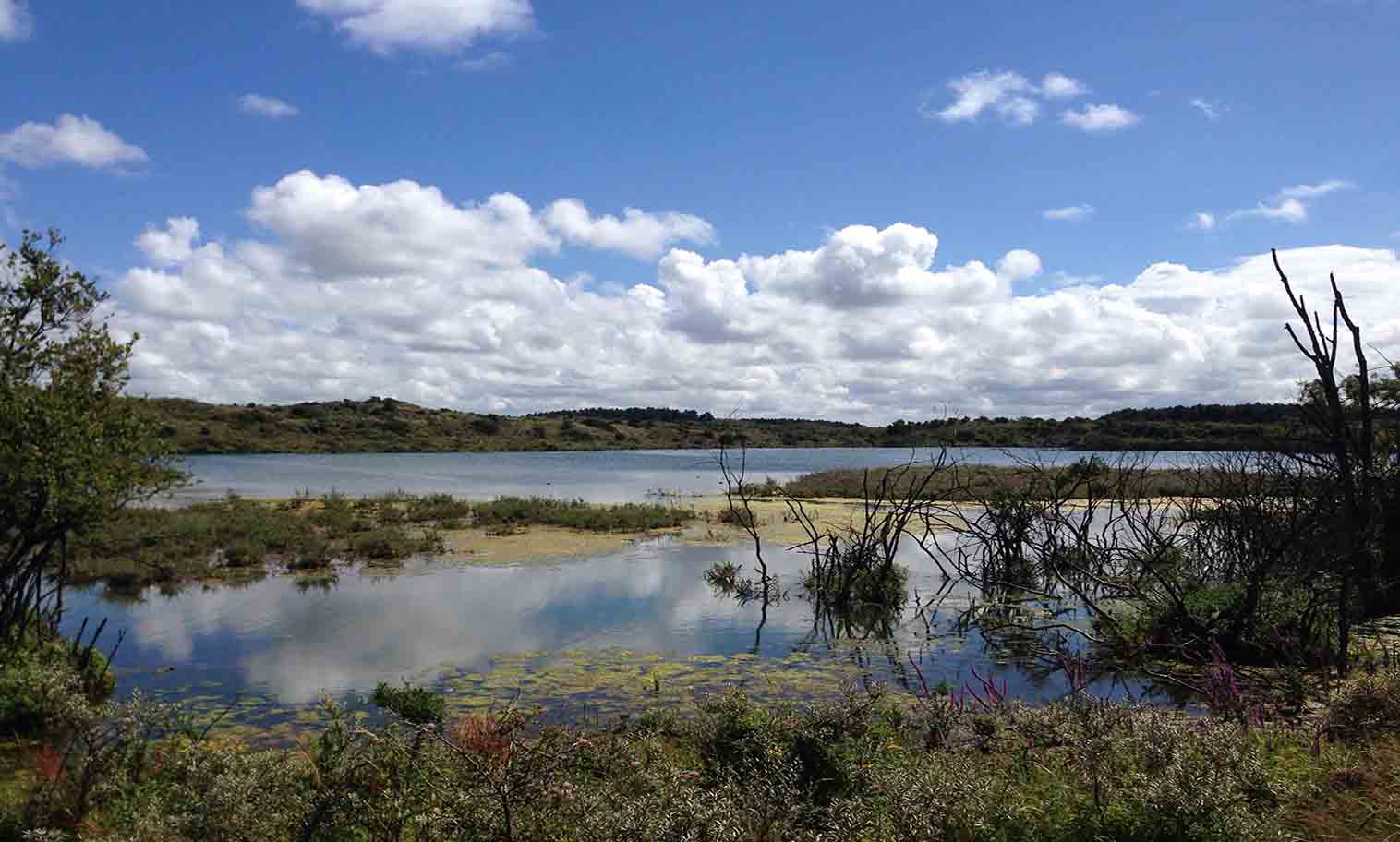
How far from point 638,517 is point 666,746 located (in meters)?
21.3

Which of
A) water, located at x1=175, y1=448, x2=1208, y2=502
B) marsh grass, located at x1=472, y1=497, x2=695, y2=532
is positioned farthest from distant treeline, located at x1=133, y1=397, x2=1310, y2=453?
marsh grass, located at x1=472, y1=497, x2=695, y2=532

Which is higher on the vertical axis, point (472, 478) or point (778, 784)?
point (778, 784)

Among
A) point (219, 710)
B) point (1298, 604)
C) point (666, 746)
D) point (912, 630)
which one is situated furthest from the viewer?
point (912, 630)

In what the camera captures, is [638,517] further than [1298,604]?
Yes

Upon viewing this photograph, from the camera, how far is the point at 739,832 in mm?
4961

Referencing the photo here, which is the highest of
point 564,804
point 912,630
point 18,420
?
point 18,420

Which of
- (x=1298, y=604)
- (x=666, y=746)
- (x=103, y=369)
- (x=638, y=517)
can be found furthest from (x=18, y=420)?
(x=638, y=517)

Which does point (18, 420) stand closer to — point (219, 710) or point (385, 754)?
point (219, 710)

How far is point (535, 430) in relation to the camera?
125188 mm

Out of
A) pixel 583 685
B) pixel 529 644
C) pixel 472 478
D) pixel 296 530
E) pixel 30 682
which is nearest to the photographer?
pixel 30 682

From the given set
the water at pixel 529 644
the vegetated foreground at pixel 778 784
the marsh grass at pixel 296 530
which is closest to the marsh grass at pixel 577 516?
the marsh grass at pixel 296 530

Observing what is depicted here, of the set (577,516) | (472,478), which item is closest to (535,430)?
Answer: (472,478)

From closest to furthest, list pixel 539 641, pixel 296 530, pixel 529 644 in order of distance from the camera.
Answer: pixel 529 644
pixel 539 641
pixel 296 530

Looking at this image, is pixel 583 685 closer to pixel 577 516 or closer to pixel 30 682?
pixel 30 682
